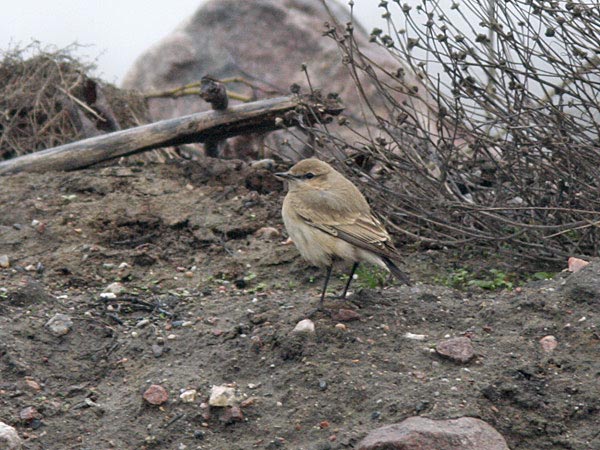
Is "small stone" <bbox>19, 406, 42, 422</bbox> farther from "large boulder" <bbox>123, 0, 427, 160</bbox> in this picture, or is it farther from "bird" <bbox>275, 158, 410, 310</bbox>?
"large boulder" <bbox>123, 0, 427, 160</bbox>

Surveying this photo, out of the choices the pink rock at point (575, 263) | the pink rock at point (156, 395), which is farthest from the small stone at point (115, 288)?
the pink rock at point (575, 263)

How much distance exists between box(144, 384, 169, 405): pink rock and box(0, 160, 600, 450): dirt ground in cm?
3

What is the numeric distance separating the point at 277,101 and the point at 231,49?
16.2ft

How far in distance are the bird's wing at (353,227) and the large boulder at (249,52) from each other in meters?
6.38

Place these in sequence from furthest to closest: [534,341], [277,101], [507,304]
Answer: [277,101] < [507,304] < [534,341]

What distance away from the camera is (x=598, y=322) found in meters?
4.93

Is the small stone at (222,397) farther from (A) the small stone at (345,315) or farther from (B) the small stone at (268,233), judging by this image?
(B) the small stone at (268,233)

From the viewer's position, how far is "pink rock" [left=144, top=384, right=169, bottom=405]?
4.66 metres

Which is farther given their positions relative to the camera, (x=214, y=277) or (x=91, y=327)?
(x=214, y=277)

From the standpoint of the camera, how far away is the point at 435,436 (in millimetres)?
4066

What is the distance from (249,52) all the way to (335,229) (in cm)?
736

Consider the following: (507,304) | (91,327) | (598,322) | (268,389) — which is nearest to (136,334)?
(91,327)

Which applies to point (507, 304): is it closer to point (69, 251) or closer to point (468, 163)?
point (468, 163)

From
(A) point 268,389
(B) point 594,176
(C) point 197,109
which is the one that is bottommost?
(C) point 197,109
